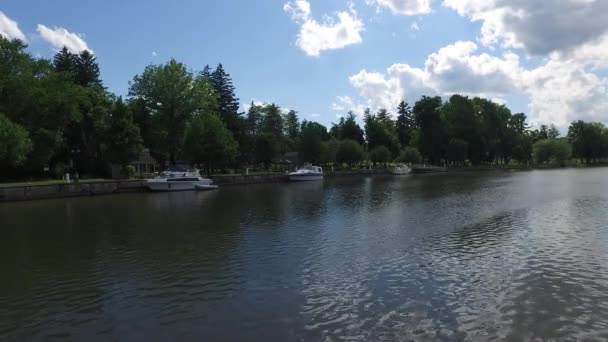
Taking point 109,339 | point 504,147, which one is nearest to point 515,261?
point 109,339

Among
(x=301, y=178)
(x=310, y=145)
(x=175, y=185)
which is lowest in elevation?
(x=301, y=178)

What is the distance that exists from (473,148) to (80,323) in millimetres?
122328

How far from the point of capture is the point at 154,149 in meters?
70.8

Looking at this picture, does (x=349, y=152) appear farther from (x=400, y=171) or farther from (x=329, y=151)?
(x=400, y=171)

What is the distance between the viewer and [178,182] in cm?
5278

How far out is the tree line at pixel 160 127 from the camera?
47784mm

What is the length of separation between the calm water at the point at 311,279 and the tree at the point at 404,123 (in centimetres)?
12013

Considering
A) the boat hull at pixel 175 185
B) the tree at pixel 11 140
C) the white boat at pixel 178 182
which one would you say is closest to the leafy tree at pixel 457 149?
the white boat at pixel 178 182

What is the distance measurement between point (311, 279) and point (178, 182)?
4306cm

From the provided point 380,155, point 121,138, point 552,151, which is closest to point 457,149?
point 380,155

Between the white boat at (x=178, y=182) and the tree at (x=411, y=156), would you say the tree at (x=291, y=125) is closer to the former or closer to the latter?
the tree at (x=411, y=156)

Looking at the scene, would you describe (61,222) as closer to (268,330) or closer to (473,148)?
(268,330)

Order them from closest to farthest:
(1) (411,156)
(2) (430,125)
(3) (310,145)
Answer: (3) (310,145) < (1) (411,156) < (2) (430,125)

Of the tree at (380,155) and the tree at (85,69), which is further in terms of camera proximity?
the tree at (380,155)
